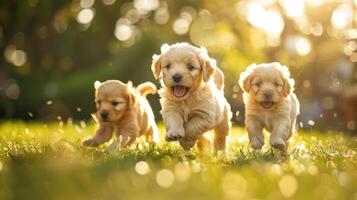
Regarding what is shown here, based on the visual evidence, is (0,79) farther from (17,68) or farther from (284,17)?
(284,17)

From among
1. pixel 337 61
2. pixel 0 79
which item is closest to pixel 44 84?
pixel 0 79

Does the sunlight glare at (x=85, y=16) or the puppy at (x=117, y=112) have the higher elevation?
the puppy at (x=117, y=112)

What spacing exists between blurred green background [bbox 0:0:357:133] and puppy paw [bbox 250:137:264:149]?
12.5 m

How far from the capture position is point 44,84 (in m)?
Answer: 23.9

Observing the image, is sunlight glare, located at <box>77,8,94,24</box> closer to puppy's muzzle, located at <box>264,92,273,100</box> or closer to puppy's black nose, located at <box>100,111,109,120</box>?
puppy's black nose, located at <box>100,111,109,120</box>

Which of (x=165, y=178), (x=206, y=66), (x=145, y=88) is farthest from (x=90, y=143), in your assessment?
(x=165, y=178)

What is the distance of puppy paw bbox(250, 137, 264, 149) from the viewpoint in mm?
6922

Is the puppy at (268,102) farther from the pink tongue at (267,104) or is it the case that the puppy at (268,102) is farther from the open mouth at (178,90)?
the open mouth at (178,90)

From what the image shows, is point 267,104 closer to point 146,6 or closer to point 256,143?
point 256,143

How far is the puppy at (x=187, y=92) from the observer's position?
6.61m

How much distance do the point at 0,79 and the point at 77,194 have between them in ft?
69.7

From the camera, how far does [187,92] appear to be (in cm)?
677

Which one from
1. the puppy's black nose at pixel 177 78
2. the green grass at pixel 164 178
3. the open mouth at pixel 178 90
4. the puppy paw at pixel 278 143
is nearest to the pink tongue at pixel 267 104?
the puppy paw at pixel 278 143

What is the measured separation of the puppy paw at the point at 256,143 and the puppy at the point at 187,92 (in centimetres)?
43
